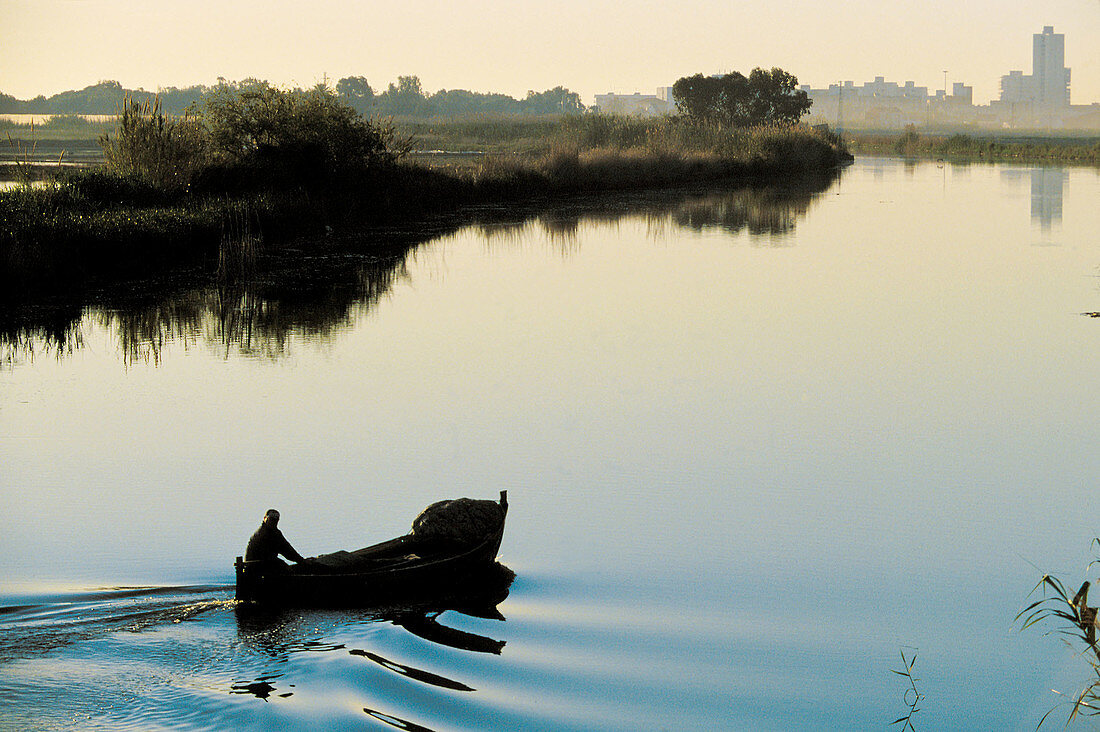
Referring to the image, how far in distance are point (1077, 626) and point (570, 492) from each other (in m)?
3.90

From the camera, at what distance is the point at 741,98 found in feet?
221

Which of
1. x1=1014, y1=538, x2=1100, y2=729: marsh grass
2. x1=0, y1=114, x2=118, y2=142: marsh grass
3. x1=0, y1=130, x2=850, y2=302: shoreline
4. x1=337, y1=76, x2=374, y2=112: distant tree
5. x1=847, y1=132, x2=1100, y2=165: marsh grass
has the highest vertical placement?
x1=337, y1=76, x2=374, y2=112: distant tree

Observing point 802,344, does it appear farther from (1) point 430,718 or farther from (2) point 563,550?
(1) point 430,718

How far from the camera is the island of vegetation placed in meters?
18.0

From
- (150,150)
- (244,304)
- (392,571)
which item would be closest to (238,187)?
(150,150)

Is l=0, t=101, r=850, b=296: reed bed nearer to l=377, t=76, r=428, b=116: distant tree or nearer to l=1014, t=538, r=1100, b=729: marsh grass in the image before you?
l=1014, t=538, r=1100, b=729: marsh grass

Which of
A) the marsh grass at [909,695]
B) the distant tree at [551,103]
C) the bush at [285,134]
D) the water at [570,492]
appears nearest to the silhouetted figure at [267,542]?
the water at [570,492]

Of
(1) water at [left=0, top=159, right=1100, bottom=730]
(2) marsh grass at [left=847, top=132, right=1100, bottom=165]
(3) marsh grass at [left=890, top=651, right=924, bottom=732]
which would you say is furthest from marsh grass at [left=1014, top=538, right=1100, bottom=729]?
(2) marsh grass at [left=847, top=132, right=1100, bottom=165]

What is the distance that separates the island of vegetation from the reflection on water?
34.1 inches

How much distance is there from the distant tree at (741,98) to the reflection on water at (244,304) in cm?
4165

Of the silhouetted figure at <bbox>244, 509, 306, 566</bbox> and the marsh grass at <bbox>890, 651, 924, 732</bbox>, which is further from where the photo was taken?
the silhouetted figure at <bbox>244, 509, 306, 566</bbox>

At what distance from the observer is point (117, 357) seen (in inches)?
520

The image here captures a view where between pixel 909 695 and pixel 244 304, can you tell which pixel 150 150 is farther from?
pixel 909 695

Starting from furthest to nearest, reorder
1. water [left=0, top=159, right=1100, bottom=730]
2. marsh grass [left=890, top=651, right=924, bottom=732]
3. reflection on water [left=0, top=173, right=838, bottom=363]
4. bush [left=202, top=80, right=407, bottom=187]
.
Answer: bush [left=202, top=80, right=407, bottom=187]
reflection on water [left=0, top=173, right=838, bottom=363]
water [left=0, top=159, right=1100, bottom=730]
marsh grass [left=890, top=651, right=924, bottom=732]
